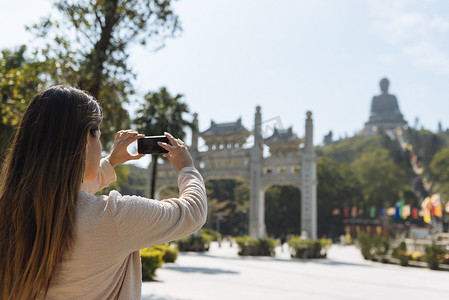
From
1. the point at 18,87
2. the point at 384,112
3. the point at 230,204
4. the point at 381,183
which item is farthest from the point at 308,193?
the point at 384,112

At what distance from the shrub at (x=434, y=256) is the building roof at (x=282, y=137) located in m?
12.7

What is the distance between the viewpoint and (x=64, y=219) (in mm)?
1341

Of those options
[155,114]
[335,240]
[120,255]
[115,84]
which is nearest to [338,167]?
[335,240]

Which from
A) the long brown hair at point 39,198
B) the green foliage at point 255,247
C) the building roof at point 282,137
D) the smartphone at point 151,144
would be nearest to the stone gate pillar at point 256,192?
the building roof at point 282,137

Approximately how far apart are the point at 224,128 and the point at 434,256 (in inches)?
705

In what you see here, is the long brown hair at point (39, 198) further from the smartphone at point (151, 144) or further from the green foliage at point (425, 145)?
the green foliage at point (425, 145)

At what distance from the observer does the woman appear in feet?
4.41

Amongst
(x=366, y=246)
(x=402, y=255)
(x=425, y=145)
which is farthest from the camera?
(x=425, y=145)

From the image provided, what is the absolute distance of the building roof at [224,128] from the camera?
32.9m

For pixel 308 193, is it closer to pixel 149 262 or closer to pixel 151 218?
pixel 149 262

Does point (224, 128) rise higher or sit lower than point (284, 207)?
higher

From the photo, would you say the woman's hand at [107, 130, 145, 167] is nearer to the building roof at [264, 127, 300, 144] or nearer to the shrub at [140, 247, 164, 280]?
the shrub at [140, 247, 164, 280]

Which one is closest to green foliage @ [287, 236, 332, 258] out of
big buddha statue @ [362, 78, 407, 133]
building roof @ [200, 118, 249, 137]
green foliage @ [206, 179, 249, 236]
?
building roof @ [200, 118, 249, 137]

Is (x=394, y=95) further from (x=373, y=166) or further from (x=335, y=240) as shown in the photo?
(x=335, y=240)
